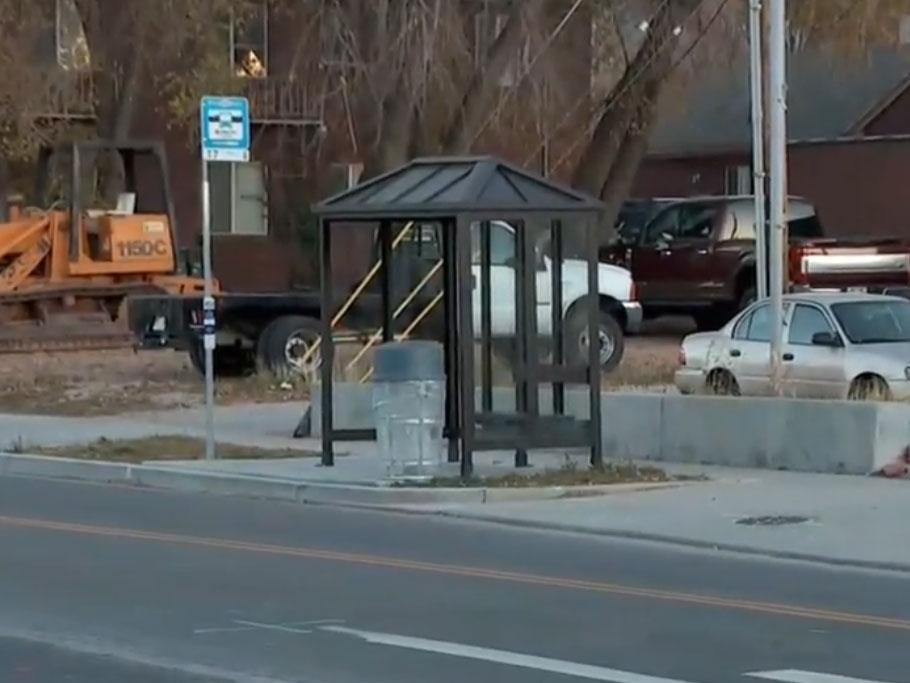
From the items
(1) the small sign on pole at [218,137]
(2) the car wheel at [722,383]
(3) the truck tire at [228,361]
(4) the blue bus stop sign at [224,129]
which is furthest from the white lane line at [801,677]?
(3) the truck tire at [228,361]

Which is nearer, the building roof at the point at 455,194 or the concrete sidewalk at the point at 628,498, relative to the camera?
the concrete sidewalk at the point at 628,498

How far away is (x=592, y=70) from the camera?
3666 cm

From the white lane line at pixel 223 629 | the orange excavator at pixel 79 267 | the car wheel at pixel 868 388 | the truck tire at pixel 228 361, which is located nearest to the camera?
the white lane line at pixel 223 629

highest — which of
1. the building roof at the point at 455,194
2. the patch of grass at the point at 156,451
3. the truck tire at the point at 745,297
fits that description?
the building roof at the point at 455,194

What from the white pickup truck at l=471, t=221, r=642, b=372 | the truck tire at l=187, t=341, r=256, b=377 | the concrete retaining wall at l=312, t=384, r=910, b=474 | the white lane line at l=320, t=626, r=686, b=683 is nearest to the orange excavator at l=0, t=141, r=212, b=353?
the truck tire at l=187, t=341, r=256, b=377

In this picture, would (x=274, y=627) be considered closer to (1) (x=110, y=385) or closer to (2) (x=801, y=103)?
(1) (x=110, y=385)

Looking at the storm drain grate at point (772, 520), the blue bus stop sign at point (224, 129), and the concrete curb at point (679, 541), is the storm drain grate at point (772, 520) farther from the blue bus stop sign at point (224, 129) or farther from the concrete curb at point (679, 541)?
the blue bus stop sign at point (224, 129)

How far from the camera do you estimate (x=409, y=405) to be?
18.2m

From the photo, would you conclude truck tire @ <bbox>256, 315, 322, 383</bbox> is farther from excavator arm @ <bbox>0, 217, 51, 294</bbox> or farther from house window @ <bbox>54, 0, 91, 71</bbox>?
house window @ <bbox>54, 0, 91, 71</bbox>

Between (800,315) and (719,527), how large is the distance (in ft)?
24.0

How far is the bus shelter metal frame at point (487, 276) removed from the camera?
60.2ft

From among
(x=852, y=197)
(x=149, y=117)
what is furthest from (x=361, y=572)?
(x=852, y=197)

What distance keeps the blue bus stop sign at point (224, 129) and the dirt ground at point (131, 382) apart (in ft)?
22.3

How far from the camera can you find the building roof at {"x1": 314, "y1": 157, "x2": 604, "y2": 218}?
722 inches
